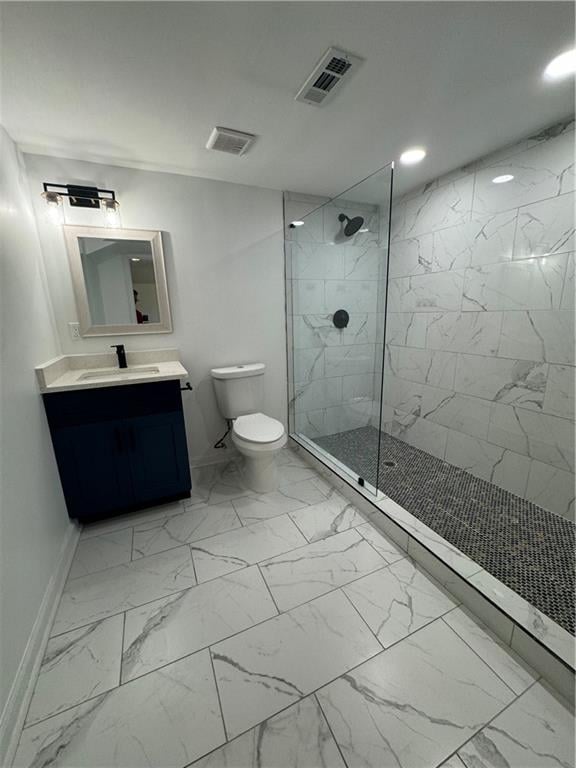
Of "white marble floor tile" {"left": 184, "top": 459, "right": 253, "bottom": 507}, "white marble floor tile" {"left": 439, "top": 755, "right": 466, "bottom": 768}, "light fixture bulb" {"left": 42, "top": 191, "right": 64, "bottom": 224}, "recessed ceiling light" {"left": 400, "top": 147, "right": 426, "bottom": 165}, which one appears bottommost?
"white marble floor tile" {"left": 439, "top": 755, "right": 466, "bottom": 768}

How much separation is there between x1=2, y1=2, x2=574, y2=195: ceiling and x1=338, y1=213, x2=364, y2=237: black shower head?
44cm

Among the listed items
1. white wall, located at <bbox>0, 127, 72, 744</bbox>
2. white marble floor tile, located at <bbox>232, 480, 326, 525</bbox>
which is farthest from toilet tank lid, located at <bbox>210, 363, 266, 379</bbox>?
white wall, located at <bbox>0, 127, 72, 744</bbox>

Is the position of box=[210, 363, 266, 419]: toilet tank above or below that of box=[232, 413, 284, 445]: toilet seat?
above

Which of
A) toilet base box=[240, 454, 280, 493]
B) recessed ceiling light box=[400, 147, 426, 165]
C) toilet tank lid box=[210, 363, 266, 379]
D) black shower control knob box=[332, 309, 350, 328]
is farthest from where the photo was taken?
black shower control knob box=[332, 309, 350, 328]

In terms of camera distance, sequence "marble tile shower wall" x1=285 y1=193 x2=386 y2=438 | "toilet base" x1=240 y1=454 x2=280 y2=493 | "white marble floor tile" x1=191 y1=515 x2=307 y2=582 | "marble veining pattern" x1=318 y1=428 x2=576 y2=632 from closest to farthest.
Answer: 1. "marble veining pattern" x1=318 y1=428 x2=576 y2=632
2. "white marble floor tile" x1=191 y1=515 x2=307 y2=582
3. "toilet base" x1=240 y1=454 x2=280 y2=493
4. "marble tile shower wall" x1=285 y1=193 x2=386 y2=438

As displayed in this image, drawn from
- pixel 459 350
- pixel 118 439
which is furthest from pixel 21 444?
pixel 459 350

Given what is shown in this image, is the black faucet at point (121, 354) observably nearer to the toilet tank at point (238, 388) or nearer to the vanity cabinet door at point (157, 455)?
the vanity cabinet door at point (157, 455)

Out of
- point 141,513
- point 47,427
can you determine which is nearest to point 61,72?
point 47,427

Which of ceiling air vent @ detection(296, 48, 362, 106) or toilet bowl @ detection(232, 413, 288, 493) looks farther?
toilet bowl @ detection(232, 413, 288, 493)

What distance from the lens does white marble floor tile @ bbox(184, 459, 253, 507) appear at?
2.12 meters

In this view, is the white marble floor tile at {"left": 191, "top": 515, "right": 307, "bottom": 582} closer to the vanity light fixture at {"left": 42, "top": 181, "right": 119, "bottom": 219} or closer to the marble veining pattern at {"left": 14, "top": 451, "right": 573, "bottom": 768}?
the marble veining pattern at {"left": 14, "top": 451, "right": 573, "bottom": 768}

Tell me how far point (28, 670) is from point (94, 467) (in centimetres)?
91

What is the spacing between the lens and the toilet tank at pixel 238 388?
2311mm

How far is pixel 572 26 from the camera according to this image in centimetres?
108
